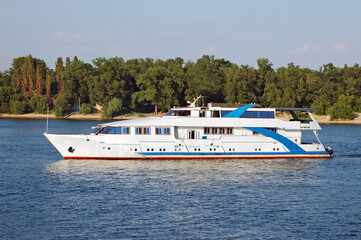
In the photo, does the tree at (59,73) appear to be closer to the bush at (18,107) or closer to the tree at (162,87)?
the bush at (18,107)

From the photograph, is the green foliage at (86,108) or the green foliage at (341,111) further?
the green foliage at (86,108)

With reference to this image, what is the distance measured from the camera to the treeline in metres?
139

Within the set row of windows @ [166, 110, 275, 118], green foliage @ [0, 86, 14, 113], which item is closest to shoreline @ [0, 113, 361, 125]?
green foliage @ [0, 86, 14, 113]

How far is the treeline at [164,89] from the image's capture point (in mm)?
138625

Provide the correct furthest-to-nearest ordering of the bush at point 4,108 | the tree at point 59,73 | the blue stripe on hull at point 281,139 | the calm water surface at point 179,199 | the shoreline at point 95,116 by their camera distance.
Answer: the tree at point 59,73 < the bush at point 4,108 < the shoreline at point 95,116 < the blue stripe on hull at point 281,139 < the calm water surface at point 179,199

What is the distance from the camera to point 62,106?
142m

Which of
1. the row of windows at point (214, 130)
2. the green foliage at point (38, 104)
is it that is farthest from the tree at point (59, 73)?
the row of windows at point (214, 130)

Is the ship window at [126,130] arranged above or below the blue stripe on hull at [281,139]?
above

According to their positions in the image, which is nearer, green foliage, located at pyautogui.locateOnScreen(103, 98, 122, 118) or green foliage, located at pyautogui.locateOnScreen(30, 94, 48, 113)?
green foliage, located at pyautogui.locateOnScreen(103, 98, 122, 118)

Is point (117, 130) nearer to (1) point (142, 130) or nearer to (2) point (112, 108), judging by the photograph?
(1) point (142, 130)

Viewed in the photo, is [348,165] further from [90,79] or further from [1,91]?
[1,91]

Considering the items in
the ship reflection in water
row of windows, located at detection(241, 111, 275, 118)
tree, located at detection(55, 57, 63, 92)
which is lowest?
the ship reflection in water

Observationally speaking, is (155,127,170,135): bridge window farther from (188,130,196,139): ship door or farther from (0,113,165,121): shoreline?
(0,113,165,121): shoreline

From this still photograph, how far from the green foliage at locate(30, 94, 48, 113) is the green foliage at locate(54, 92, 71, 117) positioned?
340 centimetres
